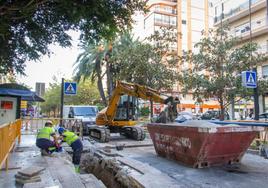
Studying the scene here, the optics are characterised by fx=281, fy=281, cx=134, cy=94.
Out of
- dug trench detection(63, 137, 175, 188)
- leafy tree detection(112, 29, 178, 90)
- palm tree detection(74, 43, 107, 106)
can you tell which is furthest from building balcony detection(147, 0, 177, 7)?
dug trench detection(63, 137, 175, 188)

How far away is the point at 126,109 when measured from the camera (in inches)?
615

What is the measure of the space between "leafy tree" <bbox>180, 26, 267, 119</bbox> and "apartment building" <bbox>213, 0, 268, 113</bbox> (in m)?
12.6

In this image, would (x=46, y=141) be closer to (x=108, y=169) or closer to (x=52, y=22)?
(x=108, y=169)

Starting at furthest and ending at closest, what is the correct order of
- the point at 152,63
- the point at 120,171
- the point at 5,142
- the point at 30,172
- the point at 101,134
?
the point at 152,63 < the point at 101,134 < the point at 120,171 < the point at 5,142 < the point at 30,172

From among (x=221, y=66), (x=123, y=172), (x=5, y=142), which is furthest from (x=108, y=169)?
(x=221, y=66)

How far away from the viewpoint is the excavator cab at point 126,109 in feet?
51.2

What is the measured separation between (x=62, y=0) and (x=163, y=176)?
16.2ft

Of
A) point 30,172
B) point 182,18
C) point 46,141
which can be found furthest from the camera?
point 182,18

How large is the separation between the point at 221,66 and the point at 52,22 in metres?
11.3

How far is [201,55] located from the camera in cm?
1730

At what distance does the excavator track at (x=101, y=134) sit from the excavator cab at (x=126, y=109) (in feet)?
3.79

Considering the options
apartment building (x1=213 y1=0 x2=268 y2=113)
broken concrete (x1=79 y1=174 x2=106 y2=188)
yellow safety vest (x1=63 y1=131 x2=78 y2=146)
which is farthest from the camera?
apartment building (x1=213 y1=0 x2=268 y2=113)

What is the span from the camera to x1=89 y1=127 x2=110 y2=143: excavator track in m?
14.3

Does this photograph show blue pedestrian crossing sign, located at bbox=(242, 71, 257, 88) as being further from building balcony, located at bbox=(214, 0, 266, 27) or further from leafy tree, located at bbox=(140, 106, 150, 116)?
leafy tree, located at bbox=(140, 106, 150, 116)
